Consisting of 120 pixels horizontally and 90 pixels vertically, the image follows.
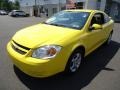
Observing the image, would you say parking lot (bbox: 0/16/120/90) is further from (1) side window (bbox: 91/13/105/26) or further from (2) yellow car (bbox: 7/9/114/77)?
(1) side window (bbox: 91/13/105/26)

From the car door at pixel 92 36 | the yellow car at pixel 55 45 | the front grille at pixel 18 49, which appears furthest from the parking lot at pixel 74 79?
the front grille at pixel 18 49

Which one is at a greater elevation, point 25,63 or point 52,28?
point 52,28

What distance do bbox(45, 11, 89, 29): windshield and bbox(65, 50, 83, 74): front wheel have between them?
0.76m

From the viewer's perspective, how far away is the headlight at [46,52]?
151 inches

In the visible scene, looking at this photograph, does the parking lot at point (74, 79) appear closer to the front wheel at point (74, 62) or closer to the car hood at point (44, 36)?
A: the front wheel at point (74, 62)

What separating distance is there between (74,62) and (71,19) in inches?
56.0

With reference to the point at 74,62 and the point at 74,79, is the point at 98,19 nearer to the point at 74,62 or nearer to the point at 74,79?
the point at 74,62

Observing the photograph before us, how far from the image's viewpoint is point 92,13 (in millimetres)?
5586

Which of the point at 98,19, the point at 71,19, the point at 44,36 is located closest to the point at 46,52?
the point at 44,36

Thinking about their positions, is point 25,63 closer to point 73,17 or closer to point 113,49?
point 73,17

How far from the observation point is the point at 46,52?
12.6 feet

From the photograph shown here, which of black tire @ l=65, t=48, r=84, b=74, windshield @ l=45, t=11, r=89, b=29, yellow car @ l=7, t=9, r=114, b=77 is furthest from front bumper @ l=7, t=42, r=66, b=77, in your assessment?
windshield @ l=45, t=11, r=89, b=29

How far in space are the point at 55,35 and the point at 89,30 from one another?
1183 mm

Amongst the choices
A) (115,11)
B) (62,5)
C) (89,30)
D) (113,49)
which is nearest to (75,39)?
(89,30)
